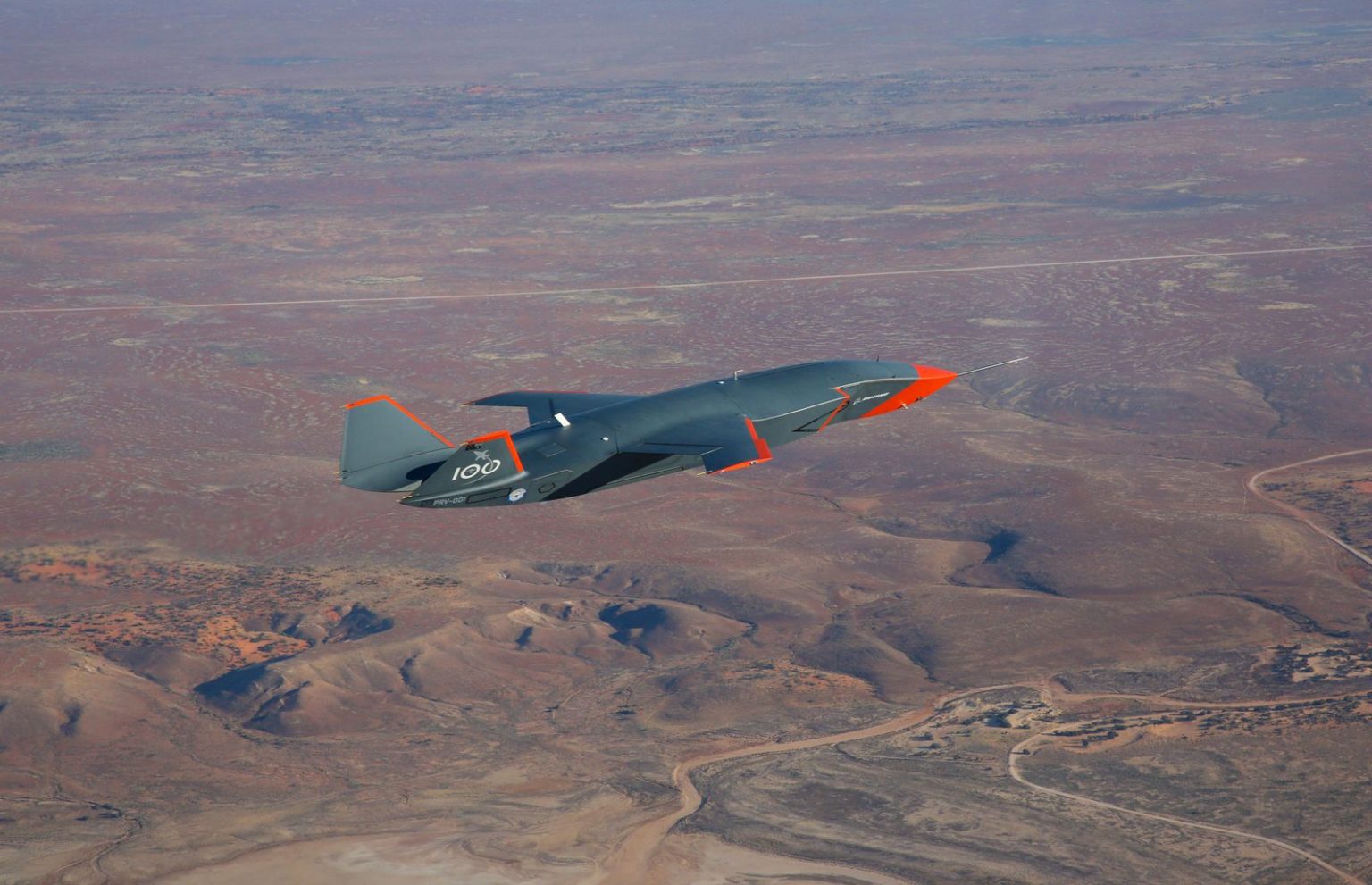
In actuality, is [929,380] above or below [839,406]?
above

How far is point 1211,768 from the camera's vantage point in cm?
6619

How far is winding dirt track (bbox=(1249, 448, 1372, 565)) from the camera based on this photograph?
87438mm

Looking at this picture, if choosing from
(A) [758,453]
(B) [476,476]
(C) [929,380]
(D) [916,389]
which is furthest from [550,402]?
(C) [929,380]

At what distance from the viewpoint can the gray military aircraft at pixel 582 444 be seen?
1788 inches

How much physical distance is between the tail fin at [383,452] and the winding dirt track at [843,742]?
843 inches

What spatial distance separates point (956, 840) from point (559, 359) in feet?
247

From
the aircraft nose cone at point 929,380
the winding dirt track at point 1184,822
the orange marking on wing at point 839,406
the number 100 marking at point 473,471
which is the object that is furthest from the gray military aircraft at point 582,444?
the winding dirt track at point 1184,822

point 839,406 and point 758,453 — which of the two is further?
point 839,406

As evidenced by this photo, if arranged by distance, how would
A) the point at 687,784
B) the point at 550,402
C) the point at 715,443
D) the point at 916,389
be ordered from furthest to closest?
the point at 687,784 < the point at 916,389 < the point at 550,402 < the point at 715,443

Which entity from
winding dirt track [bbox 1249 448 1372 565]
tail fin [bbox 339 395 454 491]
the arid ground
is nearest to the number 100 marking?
tail fin [bbox 339 395 454 491]

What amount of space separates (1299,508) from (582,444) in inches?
2413

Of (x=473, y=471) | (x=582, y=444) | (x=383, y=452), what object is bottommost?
(x=473, y=471)

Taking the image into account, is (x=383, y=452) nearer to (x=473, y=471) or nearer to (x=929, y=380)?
(x=473, y=471)

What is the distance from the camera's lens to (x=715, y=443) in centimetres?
4750
